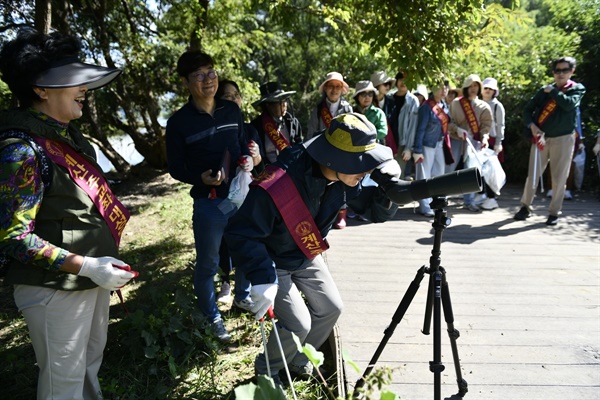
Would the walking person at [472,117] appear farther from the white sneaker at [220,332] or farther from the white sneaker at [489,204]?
the white sneaker at [220,332]

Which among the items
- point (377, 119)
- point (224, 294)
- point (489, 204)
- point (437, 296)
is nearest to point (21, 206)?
point (437, 296)

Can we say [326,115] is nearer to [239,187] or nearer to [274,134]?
[274,134]

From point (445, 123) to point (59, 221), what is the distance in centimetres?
584

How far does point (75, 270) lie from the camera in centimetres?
208

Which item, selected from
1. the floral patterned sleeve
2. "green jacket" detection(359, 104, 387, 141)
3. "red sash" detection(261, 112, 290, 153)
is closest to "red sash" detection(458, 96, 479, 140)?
"green jacket" detection(359, 104, 387, 141)

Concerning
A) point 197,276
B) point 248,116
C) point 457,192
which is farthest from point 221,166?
point 248,116

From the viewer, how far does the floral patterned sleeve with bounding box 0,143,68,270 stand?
6.33ft

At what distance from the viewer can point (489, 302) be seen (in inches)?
160

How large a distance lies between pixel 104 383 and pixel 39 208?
4.55 feet

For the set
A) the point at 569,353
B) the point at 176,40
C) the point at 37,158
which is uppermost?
the point at 176,40

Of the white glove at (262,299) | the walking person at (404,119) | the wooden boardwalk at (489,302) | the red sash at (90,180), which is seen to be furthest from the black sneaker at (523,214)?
the red sash at (90,180)

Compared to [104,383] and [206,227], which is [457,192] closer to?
[206,227]

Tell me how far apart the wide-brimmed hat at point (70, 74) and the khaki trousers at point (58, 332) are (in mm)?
910

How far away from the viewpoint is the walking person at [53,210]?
1967 millimetres
